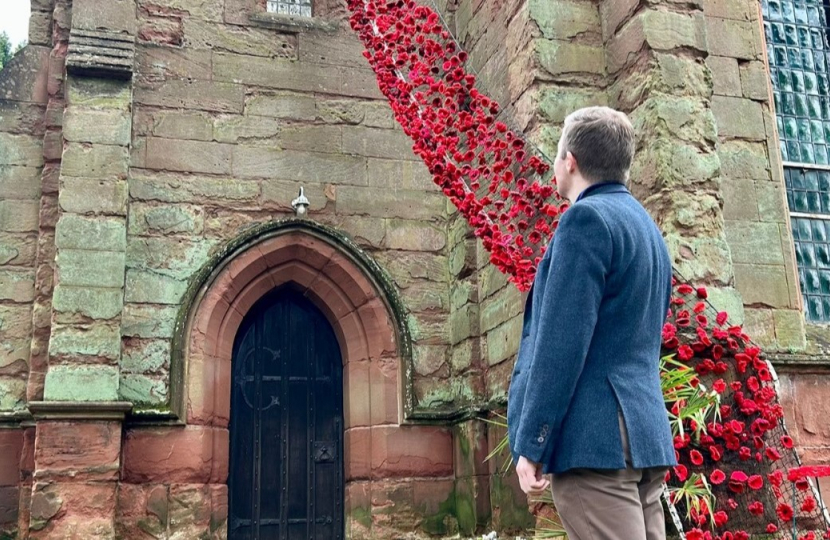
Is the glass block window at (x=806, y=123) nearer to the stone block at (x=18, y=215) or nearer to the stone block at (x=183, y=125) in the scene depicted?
the stone block at (x=183, y=125)

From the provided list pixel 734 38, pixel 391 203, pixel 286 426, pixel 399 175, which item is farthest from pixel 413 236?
pixel 734 38

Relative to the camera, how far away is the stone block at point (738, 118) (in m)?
6.64

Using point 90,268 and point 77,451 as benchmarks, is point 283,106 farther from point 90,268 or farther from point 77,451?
point 77,451

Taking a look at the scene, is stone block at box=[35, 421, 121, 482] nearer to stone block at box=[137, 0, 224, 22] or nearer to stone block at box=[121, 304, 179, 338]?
stone block at box=[121, 304, 179, 338]

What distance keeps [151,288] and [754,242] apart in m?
4.44

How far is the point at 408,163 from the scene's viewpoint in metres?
7.89

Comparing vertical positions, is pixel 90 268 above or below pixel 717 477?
above

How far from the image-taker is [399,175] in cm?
784

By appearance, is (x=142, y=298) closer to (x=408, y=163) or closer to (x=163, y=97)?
(x=163, y=97)

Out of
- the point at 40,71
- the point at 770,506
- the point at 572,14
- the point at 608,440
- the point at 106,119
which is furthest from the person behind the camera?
the point at 40,71

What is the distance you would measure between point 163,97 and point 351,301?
2.25 m

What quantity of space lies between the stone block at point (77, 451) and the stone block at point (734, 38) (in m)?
5.14

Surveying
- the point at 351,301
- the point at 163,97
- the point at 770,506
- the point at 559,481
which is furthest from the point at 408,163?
the point at 559,481

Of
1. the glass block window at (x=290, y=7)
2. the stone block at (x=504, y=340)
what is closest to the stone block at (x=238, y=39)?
the glass block window at (x=290, y=7)
